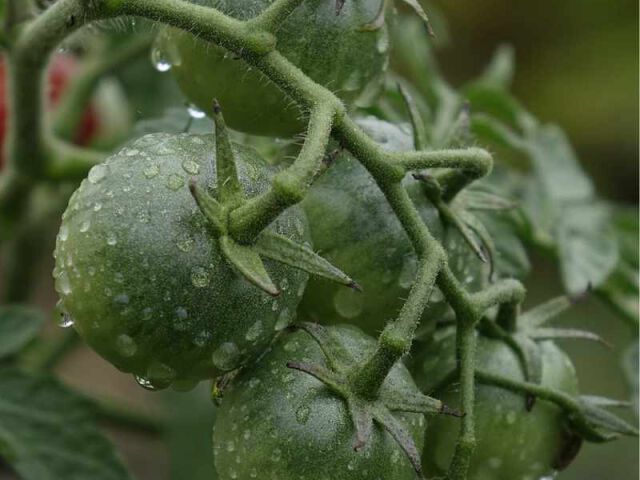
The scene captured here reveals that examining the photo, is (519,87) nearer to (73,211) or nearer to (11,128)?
(11,128)

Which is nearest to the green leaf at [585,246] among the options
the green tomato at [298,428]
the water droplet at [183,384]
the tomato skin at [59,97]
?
the green tomato at [298,428]

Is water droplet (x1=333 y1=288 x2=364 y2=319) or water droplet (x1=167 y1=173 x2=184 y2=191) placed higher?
water droplet (x1=167 y1=173 x2=184 y2=191)

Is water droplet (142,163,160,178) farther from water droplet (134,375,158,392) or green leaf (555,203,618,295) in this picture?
green leaf (555,203,618,295)

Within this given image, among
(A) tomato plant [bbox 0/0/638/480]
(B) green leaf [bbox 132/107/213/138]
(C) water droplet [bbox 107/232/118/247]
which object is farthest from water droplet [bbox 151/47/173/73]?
(C) water droplet [bbox 107/232/118/247]

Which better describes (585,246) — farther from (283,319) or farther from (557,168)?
(283,319)

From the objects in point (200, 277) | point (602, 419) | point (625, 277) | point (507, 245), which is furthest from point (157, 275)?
point (625, 277)

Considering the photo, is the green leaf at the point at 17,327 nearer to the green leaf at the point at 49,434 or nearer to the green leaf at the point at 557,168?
the green leaf at the point at 49,434
